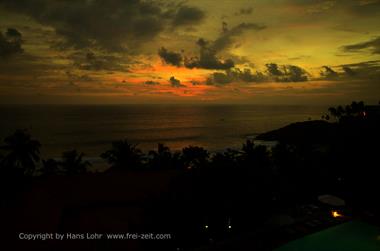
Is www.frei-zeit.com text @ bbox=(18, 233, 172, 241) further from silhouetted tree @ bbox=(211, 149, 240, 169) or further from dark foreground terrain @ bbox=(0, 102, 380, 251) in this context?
silhouetted tree @ bbox=(211, 149, 240, 169)

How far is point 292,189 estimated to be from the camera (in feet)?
81.3

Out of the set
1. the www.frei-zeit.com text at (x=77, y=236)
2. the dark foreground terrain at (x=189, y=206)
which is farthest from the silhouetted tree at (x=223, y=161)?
the www.frei-zeit.com text at (x=77, y=236)

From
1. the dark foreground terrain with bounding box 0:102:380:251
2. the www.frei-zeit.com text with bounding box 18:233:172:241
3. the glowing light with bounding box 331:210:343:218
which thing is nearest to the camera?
the dark foreground terrain with bounding box 0:102:380:251

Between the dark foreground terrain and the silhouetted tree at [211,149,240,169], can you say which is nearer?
the dark foreground terrain

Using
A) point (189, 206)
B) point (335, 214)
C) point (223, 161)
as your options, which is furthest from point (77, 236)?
point (335, 214)

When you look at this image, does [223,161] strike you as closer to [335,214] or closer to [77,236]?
[335,214]

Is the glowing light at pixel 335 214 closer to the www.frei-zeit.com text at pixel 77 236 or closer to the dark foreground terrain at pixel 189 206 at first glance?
the dark foreground terrain at pixel 189 206

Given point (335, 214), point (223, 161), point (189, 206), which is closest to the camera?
point (189, 206)

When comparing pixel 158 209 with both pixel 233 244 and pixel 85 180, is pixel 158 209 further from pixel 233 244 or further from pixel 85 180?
pixel 85 180

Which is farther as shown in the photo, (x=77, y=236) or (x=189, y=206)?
(x=77, y=236)

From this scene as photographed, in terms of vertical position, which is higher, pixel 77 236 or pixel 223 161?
pixel 223 161

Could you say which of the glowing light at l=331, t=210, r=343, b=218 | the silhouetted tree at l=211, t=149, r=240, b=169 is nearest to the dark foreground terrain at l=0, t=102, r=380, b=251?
the glowing light at l=331, t=210, r=343, b=218

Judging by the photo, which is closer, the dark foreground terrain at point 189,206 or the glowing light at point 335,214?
the dark foreground terrain at point 189,206

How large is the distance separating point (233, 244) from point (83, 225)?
910cm
